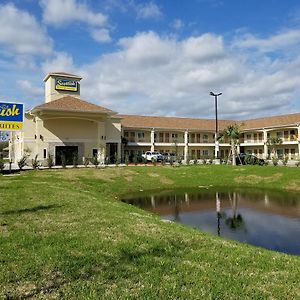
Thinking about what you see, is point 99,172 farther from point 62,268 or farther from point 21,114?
point 62,268

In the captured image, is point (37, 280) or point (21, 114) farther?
point (21, 114)

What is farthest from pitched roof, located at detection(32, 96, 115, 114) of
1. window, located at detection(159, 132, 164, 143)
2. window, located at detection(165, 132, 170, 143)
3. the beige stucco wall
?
window, located at detection(165, 132, 170, 143)

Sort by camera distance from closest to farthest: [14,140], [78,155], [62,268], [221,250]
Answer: [62,268], [221,250], [78,155], [14,140]

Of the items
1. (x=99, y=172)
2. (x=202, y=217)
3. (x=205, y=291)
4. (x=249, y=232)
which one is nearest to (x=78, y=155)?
(x=99, y=172)

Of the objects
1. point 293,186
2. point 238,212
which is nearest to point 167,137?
point 293,186

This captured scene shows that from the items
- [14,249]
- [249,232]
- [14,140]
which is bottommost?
[249,232]

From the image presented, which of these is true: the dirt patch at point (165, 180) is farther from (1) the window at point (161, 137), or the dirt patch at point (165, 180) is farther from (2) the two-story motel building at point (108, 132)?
(1) the window at point (161, 137)

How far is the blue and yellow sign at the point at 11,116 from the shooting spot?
30547 mm

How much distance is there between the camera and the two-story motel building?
138 ft

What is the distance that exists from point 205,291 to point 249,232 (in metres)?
8.38

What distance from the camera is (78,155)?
43.6 meters

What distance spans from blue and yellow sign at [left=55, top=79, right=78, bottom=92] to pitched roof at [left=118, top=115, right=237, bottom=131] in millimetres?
10792

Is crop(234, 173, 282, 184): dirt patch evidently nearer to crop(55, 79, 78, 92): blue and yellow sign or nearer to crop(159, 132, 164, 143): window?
crop(55, 79, 78, 92): blue and yellow sign

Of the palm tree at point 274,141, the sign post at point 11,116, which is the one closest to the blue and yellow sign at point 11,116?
the sign post at point 11,116
